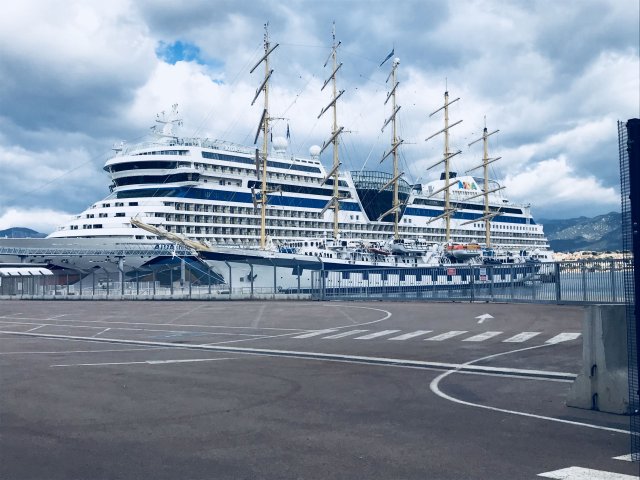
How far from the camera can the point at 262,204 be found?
62.4m

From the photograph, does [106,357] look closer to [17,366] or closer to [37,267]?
[17,366]

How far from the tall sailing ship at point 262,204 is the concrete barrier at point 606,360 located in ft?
159

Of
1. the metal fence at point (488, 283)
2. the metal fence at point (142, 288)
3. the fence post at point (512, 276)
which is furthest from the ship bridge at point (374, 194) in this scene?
the fence post at point (512, 276)

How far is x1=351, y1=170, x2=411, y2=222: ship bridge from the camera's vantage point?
82.6 m

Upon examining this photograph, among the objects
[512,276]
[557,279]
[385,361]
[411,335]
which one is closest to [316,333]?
[411,335]

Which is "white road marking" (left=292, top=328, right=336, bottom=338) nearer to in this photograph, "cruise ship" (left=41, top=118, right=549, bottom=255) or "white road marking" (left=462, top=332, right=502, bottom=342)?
"white road marking" (left=462, top=332, right=502, bottom=342)

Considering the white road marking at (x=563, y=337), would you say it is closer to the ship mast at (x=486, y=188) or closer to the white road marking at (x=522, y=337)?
the white road marking at (x=522, y=337)

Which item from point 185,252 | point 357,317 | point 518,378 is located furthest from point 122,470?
point 185,252

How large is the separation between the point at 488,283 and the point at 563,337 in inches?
535

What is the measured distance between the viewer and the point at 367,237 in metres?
80.5

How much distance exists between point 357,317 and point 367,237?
2280 inches

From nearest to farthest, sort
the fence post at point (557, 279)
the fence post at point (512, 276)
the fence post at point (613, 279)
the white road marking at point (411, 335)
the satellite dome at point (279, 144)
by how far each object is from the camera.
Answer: the white road marking at point (411, 335)
the fence post at point (613, 279)
the fence post at point (557, 279)
the fence post at point (512, 276)
the satellite dome at point (279, 144)

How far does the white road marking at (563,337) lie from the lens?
46.3ft

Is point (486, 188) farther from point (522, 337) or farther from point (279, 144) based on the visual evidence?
point (522, 337)
